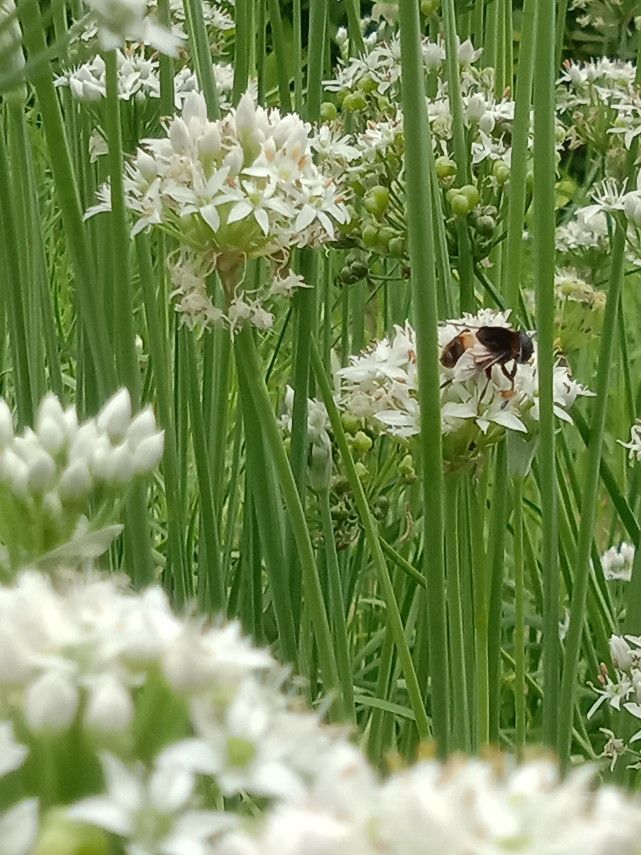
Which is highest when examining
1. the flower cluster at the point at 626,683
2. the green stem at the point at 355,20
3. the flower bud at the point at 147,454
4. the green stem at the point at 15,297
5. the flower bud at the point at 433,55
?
the green stem at the point at 355,20

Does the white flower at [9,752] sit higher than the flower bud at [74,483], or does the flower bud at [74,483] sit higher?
the flower bud at [74,483]

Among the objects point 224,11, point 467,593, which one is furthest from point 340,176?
point 224,11

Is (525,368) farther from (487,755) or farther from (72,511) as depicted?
(487,755)

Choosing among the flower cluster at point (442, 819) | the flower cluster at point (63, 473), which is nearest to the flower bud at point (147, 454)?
the flower cluster at point (63, 473)

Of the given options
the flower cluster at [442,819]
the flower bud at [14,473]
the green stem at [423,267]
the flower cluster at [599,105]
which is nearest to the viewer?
the flower cluster at [442,819]

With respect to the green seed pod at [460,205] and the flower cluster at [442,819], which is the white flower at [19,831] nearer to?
the flower cluster at [442,819]

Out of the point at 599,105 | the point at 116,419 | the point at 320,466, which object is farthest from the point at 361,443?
the point at 599,105
